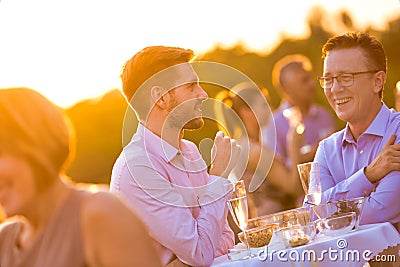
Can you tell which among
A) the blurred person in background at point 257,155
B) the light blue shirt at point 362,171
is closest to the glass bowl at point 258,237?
the light blue shirt at point 362,171

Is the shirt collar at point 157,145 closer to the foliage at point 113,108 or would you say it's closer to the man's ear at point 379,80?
the man's ear at point 379,80

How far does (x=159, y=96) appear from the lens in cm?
468

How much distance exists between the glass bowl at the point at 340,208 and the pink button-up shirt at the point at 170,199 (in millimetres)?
448

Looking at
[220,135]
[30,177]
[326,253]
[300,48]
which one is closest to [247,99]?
[220,135]

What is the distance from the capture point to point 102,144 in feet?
108

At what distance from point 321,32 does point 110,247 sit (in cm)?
3111

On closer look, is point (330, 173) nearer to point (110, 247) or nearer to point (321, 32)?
point (110, 247)

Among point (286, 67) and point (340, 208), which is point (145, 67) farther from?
point (286, 67)

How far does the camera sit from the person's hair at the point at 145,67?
4602 mm

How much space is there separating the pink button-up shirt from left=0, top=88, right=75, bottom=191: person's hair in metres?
1.74

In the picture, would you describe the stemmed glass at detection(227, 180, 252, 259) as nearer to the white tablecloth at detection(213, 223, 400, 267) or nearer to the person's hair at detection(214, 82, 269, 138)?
the white tablecloth at detection(213, 223, 400, 267)

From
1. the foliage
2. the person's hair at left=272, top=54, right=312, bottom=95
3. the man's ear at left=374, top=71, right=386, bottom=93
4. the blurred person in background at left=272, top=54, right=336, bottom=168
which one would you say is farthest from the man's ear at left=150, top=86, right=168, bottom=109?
the foliage

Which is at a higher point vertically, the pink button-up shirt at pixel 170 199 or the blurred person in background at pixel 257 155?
the pink button-up shirt at pixel 170 199

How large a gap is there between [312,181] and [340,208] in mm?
247
